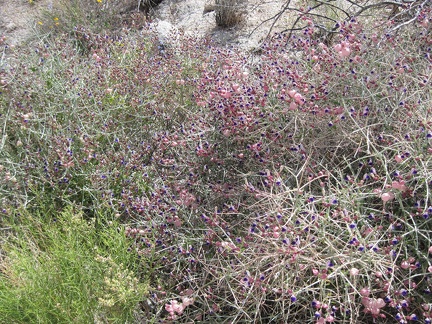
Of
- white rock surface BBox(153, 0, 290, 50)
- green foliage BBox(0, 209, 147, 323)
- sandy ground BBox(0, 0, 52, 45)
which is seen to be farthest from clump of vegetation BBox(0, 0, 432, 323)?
sandy ground BBox(0, 0, 52, 45)

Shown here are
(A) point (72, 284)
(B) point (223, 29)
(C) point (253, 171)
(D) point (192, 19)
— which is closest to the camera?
(A) point (72, 284)

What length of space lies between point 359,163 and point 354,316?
73cm

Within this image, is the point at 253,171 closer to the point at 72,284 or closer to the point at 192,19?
the point at 72,284

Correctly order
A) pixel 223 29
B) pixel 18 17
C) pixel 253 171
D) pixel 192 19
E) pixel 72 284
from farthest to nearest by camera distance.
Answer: pixel 18 17 → pixel 192 19 → pixel 223 29 → pixel 253 171 → pixel 72 284

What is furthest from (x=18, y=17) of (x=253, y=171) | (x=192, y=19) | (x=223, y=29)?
(x=253, y=171)

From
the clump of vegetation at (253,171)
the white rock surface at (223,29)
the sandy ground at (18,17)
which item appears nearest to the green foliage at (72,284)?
the clump of vegetation at (253,171)

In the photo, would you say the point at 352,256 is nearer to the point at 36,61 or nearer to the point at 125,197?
the point at 125,197

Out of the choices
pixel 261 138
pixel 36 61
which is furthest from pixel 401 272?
pixel 36 61

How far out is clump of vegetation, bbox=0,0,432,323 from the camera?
199 centimetres

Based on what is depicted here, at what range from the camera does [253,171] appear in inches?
101

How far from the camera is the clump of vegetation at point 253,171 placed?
1.99 metres

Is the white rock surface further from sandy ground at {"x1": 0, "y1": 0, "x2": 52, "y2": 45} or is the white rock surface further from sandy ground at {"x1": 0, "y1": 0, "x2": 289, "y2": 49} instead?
sandy ground at {"x1": 0, "y1": 0, "x2": 52, "y2": 45}

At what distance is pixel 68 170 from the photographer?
306cm

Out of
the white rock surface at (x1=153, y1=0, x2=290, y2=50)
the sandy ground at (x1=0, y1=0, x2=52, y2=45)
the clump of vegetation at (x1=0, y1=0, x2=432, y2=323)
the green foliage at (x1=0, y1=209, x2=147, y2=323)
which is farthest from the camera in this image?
the sandy ground at (x1=0, y1=0, x2=52, y2=45)
